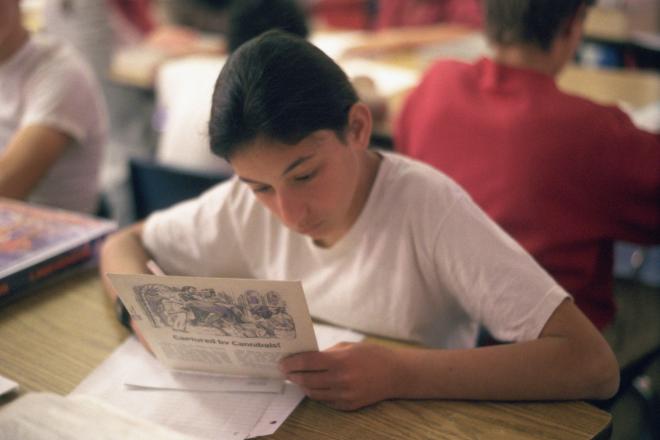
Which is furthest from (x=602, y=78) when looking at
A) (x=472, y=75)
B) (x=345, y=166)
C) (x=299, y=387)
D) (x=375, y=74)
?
(x=299, y=387)

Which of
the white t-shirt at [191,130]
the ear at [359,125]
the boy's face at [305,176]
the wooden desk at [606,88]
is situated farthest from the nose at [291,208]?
the wooden desk at [606,88]

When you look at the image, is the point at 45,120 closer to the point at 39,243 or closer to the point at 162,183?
the point at 162,183

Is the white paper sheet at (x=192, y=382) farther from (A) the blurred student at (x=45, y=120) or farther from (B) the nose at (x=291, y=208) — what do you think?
(A) the blurred student at (x=45, y=120)

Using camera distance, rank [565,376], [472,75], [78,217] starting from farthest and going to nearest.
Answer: [472,75]
[78,217]
[565,376]

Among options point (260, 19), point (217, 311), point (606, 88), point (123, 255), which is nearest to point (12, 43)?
point (260, 19)

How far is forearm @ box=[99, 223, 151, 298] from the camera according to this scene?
1268 millimetres

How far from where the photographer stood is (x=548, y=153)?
4.56 ft

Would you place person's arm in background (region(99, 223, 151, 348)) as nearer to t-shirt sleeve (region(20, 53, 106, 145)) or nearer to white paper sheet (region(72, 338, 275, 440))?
white paper sheet (region(72, 338, 275, 440))

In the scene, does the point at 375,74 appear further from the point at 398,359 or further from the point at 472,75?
the point at 398,359

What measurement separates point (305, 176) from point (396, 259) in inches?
8.9

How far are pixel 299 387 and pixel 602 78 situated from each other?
1.99m

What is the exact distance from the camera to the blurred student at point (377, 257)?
0.96m

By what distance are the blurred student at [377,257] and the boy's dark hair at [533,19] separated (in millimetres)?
554

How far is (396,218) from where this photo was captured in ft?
3.67
